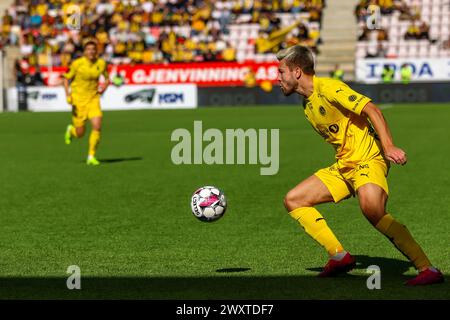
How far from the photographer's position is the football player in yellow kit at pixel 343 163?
6.70 meters

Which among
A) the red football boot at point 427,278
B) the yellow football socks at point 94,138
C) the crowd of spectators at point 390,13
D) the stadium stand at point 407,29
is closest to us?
the red football boot at point 427,278

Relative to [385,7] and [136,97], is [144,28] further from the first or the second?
[385,7]

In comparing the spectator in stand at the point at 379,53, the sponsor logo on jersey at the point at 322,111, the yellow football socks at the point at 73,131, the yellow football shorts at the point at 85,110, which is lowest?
the yellow football socks at the point at 73,131

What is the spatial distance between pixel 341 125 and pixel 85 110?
35.8 feet

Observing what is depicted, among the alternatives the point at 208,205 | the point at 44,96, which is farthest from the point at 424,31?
the point at 208,205

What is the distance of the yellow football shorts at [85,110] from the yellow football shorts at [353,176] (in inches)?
406

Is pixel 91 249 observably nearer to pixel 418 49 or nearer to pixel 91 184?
pixel 91 184

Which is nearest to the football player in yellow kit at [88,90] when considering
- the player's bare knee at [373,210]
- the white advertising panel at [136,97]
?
the player's bare knee at [373,210]

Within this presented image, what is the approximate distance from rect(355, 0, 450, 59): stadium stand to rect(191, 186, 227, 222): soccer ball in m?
34.8

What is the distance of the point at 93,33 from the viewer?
44.3 metres

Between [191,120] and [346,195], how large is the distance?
22079 millimetres

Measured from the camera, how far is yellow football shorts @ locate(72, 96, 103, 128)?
56.4 feet

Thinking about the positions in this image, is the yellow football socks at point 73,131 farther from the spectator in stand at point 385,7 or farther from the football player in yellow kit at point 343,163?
the spectator in stand at point 385,7

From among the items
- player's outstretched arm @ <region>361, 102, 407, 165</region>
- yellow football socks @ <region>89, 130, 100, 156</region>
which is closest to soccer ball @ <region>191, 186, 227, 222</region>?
player's outstretched arm @ <region>361, 102, 407, 165</region>
